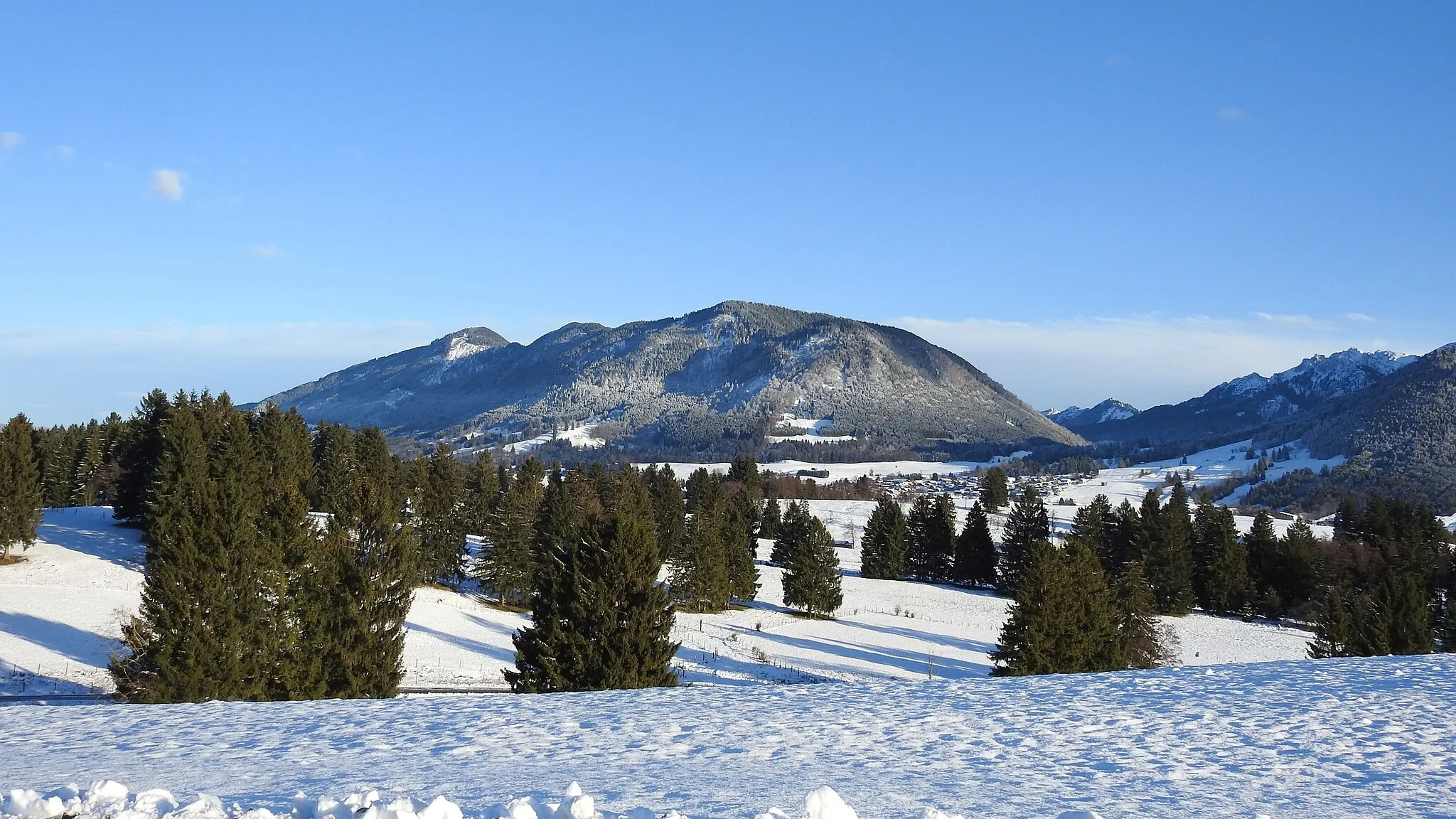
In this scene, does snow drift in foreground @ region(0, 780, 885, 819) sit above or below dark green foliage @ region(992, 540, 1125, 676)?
above

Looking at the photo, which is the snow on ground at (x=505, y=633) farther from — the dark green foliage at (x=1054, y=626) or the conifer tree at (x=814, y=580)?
the dark green foliage at (x=1054, y=626)

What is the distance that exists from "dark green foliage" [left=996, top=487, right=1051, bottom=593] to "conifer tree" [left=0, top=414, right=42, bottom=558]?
68.7m

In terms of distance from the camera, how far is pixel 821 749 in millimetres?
11906

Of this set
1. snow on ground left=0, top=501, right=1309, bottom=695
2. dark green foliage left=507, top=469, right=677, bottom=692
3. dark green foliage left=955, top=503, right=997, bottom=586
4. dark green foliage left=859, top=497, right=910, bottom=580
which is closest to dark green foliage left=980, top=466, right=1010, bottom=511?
dark green foliage left=955, top=503, right=997, bottom=586

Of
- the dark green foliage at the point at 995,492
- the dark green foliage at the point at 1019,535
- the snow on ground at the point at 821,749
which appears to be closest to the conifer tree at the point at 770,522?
the dark green foliage at the point at 1019,535

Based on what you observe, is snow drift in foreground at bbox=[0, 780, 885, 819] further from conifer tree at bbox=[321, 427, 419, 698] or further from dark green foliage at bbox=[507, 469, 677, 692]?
conifer tree at bbox=[321, 427, 419, 698]

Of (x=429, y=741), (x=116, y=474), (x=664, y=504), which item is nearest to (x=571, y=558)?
(x=429, y=741)

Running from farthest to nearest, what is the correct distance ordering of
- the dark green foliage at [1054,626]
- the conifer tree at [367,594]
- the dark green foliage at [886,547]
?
the dark green foliage at [886,547] < the dark green foliage at [1054,626] < the conifer tree at [367,594]

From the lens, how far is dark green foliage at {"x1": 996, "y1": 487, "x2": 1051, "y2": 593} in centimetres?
7619

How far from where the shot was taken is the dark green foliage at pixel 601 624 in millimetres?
24859

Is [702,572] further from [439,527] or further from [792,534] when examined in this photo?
[439,527]

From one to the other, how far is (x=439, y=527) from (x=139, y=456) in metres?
19.0

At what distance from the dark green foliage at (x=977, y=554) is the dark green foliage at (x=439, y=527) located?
45.4 metres

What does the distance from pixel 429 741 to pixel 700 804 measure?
566cm
